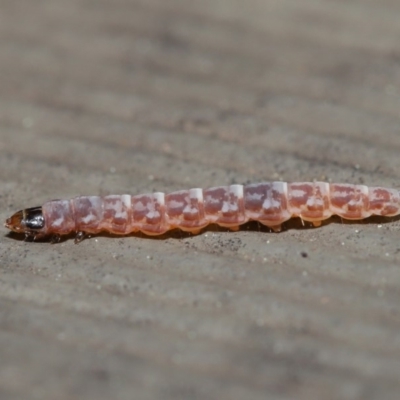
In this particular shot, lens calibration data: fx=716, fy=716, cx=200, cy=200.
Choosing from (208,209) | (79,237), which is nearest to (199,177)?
(208,209)

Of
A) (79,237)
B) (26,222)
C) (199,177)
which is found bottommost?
(79,237)

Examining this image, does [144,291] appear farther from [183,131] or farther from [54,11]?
[54,11]

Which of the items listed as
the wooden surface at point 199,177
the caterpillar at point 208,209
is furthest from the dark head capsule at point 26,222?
the wooden surface at point 199,177

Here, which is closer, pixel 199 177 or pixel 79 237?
pixel 79 237

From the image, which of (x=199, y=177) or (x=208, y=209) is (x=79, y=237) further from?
(x=199, y=177)

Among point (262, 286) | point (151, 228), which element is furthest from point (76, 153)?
point (262, 286)

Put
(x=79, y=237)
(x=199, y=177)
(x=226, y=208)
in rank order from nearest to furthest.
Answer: (x=226, y=208)
(x=79, y=237)
(x=199, y=177)

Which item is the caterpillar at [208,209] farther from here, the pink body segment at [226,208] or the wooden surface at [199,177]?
the wooden surface at [199,177]
